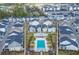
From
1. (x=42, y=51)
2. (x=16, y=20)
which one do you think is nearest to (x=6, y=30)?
(x=16, y=20)

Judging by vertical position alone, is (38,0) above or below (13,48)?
above

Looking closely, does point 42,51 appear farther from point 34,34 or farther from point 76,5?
point 76,5

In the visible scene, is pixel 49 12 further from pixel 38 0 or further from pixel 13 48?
pixel 13 48

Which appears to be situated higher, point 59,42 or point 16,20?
point 16,20

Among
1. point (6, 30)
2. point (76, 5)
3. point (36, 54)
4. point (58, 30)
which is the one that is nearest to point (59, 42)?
point (58, 30)
